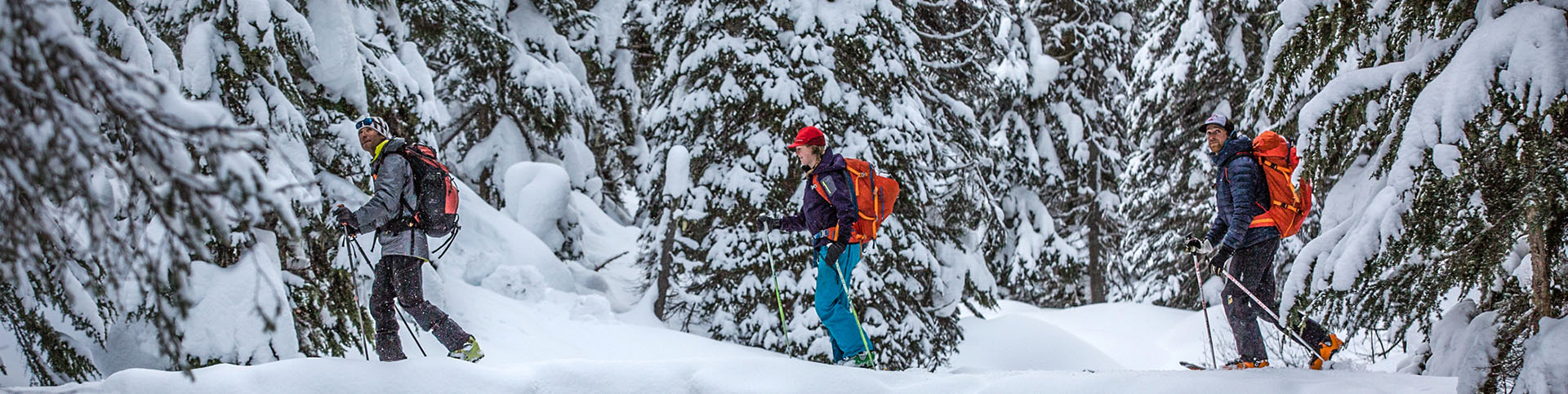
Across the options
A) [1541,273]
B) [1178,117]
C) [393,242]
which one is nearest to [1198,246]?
[1541,273]

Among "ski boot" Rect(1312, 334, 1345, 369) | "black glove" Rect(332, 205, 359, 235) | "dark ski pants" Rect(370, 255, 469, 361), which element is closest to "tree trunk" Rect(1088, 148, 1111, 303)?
"ski boot" Rect(1312, 334, 1345, 369)

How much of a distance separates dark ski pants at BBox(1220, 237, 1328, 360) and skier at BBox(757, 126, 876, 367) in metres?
2.28

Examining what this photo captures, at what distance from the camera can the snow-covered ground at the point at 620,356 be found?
4250mm

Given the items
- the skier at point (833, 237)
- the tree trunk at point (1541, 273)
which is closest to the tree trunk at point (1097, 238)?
the skier at point (833, 237)

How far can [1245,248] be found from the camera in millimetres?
5445

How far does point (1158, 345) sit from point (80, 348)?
13.7 metres

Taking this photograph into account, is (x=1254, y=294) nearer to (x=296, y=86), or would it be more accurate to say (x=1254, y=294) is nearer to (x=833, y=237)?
(x=833, y=237)

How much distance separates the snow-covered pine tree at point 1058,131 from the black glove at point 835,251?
1193cm

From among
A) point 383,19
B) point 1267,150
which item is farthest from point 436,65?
point 1267,150

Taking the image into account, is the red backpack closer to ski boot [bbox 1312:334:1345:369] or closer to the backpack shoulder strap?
the backpack shoulder strap

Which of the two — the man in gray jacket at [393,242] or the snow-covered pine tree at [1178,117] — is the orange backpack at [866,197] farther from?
the snow-covered pine tree at [1178,117]

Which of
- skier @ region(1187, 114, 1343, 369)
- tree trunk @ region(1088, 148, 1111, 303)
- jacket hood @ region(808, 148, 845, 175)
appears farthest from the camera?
tree trunk @ region(1088, 148, 1111, 303)

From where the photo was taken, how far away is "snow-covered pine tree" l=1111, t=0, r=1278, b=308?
45.8 feet

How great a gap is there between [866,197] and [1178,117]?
459 inches
